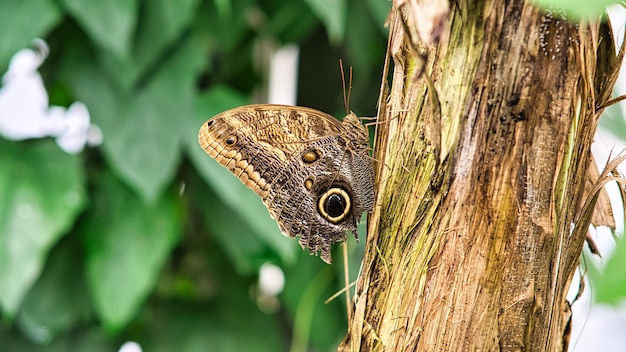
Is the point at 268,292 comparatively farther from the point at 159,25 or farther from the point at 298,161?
the point at 298,161

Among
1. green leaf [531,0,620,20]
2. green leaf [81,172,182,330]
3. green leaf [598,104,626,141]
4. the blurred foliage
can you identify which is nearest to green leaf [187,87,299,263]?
the blurred foliage

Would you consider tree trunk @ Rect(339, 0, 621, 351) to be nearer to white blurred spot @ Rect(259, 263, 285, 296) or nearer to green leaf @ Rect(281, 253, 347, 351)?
green leaf @ Rect(281, 253, 347, 351)

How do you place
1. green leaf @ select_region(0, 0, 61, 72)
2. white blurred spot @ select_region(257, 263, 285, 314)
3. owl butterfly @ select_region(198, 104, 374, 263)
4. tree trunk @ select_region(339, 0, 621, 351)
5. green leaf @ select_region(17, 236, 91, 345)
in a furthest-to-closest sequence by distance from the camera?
white blurred spot @ select_region(257, 263, 285, 314)
green leaf @ select_region(17, 236, 91, 345)
green leaf @ select_region(0, 0, 61, 72)
owl butterfly @ select_region(198, 104, 374, 263)
tree trunk @ select_region(339, 0, 621, 351)

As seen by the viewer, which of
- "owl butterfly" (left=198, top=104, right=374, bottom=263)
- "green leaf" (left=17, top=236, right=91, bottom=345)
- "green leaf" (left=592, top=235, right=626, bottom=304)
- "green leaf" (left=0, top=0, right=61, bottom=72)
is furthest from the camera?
"green leaf" (left=17, top=236, right=91, bottom=345)

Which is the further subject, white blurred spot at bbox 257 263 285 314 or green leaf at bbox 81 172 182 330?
white blurred spot at bbox 257 263 285 314

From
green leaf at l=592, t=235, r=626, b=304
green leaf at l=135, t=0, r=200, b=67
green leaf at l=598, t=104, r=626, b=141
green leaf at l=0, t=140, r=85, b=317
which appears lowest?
green leaf at l=0, t=140, r=85, b=317

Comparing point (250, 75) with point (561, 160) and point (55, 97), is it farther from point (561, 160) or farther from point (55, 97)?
point (561, 160)

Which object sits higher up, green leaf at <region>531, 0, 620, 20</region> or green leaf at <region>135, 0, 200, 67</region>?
green leaf at <region>135, 0, 200, 67</region>
